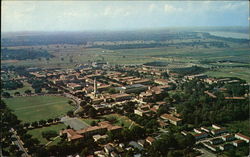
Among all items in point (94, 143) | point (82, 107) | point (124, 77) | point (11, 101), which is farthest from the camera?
point (124, 77)

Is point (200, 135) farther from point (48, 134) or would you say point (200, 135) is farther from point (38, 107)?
point (38, 107)

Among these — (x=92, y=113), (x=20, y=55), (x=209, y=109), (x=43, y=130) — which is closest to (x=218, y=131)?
(x=209, y=109)

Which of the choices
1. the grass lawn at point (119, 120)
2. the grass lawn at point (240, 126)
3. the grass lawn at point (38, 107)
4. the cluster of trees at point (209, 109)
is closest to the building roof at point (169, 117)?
the cluster of trees at point (209, 109)

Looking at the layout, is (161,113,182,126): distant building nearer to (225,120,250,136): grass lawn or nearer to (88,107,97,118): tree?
(225,120,250,136): grass lawn

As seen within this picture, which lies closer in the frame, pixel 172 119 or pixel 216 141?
pixel 216 141

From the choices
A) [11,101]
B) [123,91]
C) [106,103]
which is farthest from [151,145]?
[11,101]

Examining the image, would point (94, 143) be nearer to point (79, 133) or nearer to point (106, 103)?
point (79, 133)

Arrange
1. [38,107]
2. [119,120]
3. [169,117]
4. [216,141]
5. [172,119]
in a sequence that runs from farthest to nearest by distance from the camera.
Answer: [38,107] < [119,120] < [169,117] < [172,119] < [216,141]
